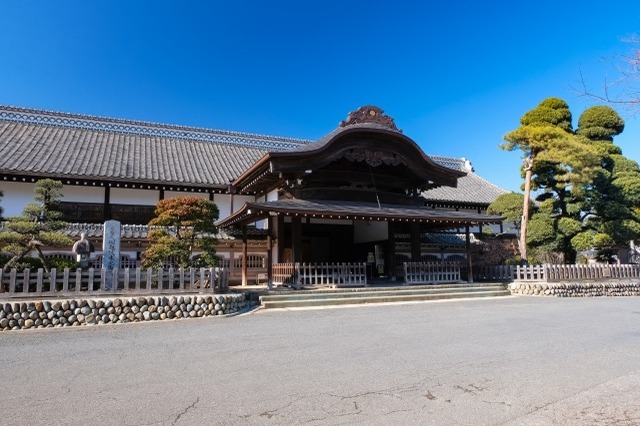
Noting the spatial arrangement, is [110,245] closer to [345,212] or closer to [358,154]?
[345,212]

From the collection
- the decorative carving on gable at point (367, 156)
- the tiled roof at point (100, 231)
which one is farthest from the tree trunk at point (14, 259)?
the decorative carving on gable at point (367, 156)

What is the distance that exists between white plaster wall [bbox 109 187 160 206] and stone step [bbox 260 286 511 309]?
7.72 meters

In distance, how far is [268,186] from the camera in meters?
17.4

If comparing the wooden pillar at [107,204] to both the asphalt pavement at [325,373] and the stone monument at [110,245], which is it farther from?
the asphalt pavement at [325,373]

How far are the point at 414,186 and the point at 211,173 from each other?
8.92m

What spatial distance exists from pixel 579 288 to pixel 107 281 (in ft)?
53.7

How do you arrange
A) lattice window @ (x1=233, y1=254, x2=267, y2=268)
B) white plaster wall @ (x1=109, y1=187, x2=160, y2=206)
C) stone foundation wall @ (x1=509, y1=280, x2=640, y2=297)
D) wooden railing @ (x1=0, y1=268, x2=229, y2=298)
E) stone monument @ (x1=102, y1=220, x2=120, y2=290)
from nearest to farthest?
wooden railing @ (x1=0, y1=268, x2=229, y2=298) → stone monument @ (x1=102, y1=220, x2=120, y2=290) → stone foundation wall @ (x1=509, y1=280, x2=640, y2=297) → white plaster wall @ (x1=109, y1=187, x2=160, y2=206) → lattice window @ (x1=233, y1=254, x2=267, y2=268)

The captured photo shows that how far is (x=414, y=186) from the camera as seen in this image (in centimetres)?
1806

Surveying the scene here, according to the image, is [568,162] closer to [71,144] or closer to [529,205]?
[529,205]

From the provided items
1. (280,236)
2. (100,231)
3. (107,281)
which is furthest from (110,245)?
(280,236)

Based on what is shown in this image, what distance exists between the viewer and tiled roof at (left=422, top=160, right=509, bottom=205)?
2222 centimetres

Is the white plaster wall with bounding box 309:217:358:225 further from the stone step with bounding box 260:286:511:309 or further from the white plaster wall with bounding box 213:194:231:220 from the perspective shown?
the stone step with bounding box 260:286:511:309

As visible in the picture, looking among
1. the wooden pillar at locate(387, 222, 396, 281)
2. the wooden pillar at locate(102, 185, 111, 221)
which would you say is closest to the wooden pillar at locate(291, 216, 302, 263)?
the wooden pillar at locate(387, 222, 396, 281)

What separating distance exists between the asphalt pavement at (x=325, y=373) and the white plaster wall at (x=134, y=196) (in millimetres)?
8360
